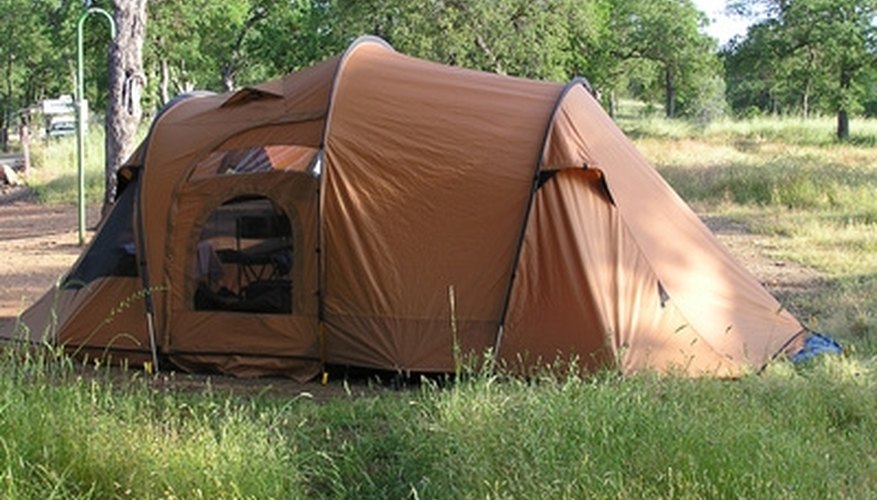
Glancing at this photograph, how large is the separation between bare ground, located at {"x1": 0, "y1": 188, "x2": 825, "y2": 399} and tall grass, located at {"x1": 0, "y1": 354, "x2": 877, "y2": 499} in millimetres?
1372

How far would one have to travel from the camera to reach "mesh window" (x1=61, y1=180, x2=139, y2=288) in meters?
7.16

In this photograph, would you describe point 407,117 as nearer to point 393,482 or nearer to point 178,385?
point 178,385

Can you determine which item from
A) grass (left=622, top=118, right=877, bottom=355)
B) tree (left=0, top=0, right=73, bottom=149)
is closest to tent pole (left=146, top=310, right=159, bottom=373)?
grass (left=622, top=118, right=877, bottom=355)

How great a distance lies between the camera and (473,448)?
13.5 feet

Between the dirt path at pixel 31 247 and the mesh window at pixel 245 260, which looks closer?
the mesh window at pixel 245 260

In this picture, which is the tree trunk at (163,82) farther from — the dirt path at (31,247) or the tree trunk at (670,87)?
the tree trunk at (670,87)

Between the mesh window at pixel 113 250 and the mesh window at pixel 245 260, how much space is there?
1.95 feet

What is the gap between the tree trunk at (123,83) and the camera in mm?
13266

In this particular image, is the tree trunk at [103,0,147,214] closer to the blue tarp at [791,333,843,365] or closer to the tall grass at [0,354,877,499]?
the tall grass at [0,354,877,499]

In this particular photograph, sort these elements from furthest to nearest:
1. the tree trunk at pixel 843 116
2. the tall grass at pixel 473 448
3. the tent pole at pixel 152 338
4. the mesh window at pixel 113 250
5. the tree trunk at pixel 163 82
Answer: the tree trunk at pixel 163 82 → the tree trunk at pixel 843 116 → the mesh window at pixel 113 250 → the tent pole at pixel 152 338 → the tall grass at pixel 473 448

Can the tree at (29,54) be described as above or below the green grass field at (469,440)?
above

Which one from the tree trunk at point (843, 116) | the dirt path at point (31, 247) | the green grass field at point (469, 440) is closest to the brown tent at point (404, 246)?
the green grass field at point (469, 440)

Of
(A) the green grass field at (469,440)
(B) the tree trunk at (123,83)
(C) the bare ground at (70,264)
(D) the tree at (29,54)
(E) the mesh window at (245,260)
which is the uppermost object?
(D) the tree at (29,54)

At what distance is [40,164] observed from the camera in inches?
1029
